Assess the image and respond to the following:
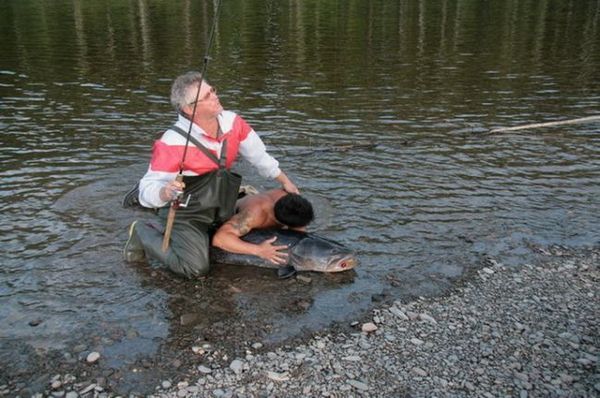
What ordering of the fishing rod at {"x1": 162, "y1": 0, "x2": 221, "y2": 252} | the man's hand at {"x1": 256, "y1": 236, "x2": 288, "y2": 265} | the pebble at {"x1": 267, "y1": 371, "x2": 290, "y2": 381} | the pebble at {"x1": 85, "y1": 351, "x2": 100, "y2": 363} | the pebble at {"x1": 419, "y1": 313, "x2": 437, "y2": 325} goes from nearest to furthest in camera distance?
1. the pebble at {"x1": 267, "y1": 371, "x2": 290, "y2": 381}
2. the pebble at {"x1": 85, "y1": 351, "x2": 100, "y2": 363}
3. the pebble at {"x1": 419, "y1": 313, "x2": 437, "y2": 325}
4. the fishing rod at {"x1": 162, "y1": 0, "x2": 221, "y2": 252}
5. the man's hand at {"x1": 256, "y1": 236, "x2": 288, "y2": 265}

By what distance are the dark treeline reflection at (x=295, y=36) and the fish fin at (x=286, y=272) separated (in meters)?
13.7

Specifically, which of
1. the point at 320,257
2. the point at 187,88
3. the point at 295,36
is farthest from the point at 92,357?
the point at 295,36

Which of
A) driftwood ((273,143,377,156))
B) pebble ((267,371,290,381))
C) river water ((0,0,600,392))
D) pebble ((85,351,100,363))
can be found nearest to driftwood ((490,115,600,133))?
river water ((0,0,600,392))

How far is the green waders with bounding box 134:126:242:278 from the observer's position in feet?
24.6

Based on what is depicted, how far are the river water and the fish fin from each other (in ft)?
0.45

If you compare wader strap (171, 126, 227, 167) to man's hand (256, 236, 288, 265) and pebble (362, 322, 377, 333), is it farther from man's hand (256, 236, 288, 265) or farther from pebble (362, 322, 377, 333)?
pebble (362, 322, 377, 333)

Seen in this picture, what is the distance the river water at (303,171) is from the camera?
6.86 meters

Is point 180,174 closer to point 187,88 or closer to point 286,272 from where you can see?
point 187,88

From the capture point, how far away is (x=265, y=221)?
8180 millimetres

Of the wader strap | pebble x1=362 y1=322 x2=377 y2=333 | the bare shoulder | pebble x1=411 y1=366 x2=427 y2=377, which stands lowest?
pebble x1=362 y1=322 x2=377 y2=333

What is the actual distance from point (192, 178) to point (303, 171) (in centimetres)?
435

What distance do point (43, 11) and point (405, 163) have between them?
125ft

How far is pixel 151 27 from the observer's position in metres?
35.0

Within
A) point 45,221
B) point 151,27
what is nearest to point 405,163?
point 45,221
